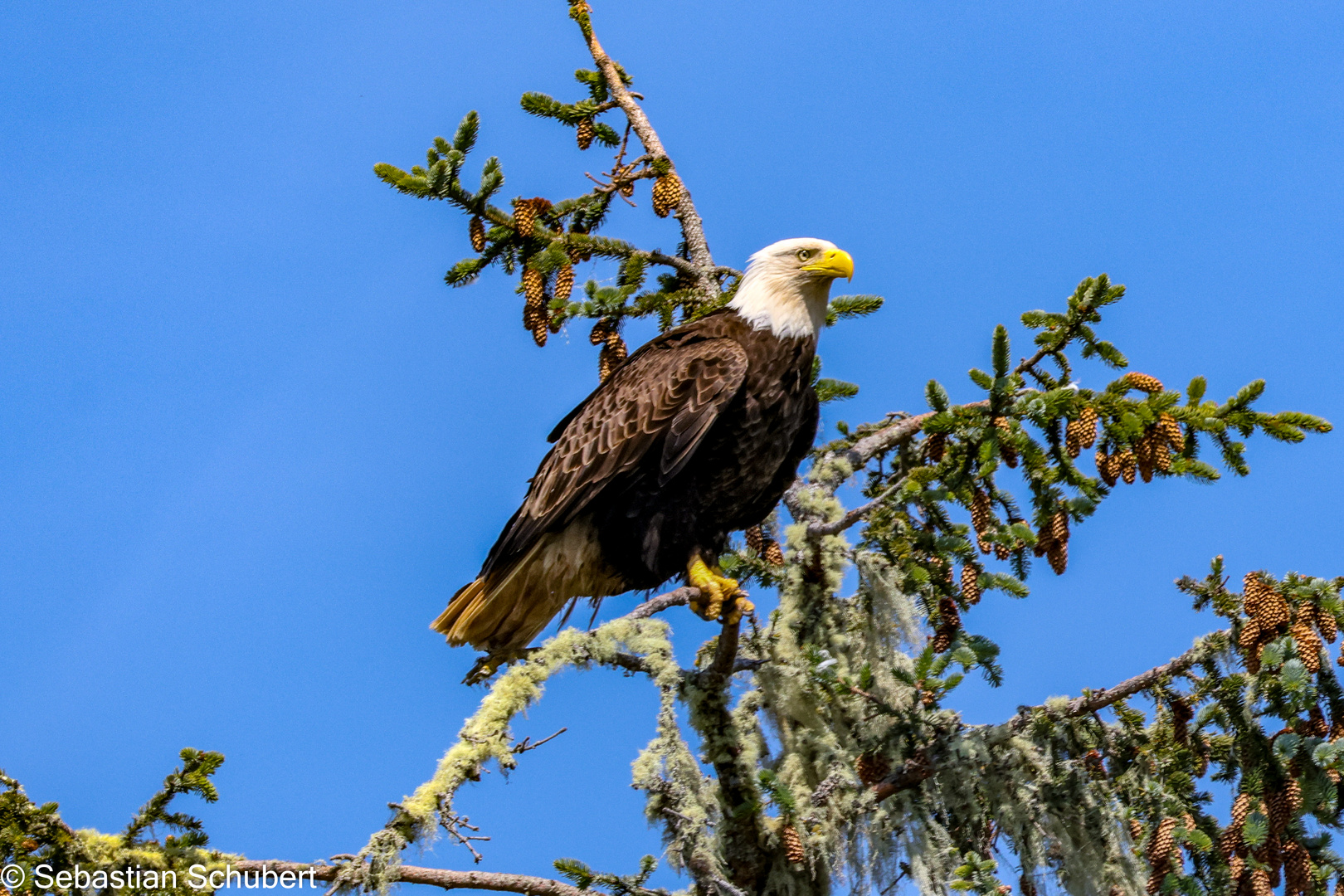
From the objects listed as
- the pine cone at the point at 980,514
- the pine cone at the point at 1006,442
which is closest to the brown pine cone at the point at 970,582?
the pine cone at the point at 980,514

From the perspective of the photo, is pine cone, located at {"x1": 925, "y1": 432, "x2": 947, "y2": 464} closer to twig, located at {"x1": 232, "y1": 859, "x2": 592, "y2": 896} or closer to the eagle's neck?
the eagle's neck

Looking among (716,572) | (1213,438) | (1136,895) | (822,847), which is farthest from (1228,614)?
(716,572)

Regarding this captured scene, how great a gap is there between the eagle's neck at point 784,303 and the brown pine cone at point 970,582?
127 cm

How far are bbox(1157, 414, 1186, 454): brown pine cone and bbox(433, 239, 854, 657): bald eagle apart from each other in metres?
1.52

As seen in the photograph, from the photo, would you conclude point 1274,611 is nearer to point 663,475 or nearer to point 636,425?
point 663,475

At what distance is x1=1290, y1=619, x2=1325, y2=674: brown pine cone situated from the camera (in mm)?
3945

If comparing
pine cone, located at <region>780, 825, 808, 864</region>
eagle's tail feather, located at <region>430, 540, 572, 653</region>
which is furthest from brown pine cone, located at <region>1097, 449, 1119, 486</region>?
eagle's tail feather, located at <region>430, 540, 572, 653</region>

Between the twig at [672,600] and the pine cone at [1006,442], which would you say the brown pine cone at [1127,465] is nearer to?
the pine cone at [1006,442]

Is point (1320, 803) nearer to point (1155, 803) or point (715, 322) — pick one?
point (1155, 803)

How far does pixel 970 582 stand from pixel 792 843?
1.26 meters

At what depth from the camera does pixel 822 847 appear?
171 inches

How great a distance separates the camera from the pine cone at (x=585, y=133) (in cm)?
629

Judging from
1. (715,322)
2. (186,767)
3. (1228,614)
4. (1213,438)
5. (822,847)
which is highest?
(715,322)

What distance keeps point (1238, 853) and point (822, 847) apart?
4.65ft
